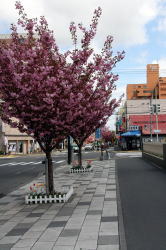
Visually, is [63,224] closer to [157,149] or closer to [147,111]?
[157,149]

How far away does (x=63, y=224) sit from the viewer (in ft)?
27.2

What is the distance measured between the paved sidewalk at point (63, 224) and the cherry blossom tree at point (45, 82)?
1.56 metres

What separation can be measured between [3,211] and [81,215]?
9.14ft

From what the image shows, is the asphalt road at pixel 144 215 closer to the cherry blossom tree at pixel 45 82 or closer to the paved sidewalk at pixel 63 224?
the paved sidewalk at pixel 63 224

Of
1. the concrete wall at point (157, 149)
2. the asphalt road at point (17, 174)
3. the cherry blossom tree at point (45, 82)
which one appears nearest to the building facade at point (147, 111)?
the concrete wall at point (157, 149)

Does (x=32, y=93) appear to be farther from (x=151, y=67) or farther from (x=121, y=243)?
(x=151, y=67)

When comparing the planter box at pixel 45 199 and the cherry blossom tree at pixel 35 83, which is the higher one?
the cherry blossom tree at pixel 35 83

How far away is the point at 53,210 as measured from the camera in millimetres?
10289

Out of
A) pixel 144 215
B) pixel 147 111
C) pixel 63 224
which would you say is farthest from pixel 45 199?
pixel 147 111

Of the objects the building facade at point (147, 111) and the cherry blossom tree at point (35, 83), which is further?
the building facade at point (147, 111)

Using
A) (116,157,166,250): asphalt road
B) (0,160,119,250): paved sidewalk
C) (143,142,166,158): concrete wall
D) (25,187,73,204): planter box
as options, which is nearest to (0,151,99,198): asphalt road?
(25,187,73,204): planter box

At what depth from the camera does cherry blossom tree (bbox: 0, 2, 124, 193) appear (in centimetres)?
1051

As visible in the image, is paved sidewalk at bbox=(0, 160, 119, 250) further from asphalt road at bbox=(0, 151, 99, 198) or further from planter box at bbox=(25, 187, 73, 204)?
asphalt road at bbox=(0, 151, 99, 198)

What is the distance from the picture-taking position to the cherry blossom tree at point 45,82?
414 inches
